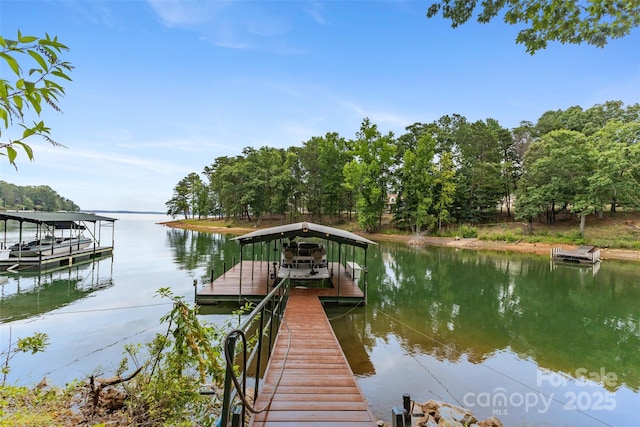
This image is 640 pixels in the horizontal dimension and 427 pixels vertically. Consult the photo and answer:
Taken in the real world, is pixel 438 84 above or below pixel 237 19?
above

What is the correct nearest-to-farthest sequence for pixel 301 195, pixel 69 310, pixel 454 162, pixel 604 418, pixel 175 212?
pixel 604 418
pixel 69 310
pixel 454 162
pixel 301 195
pixel 175 212

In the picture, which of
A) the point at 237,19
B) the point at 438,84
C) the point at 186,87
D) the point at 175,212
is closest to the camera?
the point at 237,19

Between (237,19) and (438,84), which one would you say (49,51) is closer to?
(237,19)

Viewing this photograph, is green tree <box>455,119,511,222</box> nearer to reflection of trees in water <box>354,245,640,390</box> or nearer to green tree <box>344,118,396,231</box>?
green tree <box>344,118,396,231</box>

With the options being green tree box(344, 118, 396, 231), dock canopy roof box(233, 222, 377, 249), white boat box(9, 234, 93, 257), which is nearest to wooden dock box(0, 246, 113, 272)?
white boat box(9, 234, 93, 257)

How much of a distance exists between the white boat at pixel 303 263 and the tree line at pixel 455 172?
86.8 ft

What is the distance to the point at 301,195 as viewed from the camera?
47031 millimetres

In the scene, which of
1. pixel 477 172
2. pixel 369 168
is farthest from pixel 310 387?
pixel 477 172

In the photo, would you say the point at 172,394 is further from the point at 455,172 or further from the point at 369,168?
the point at 455,172

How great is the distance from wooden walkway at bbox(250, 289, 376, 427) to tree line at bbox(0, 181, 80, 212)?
86.1 metres

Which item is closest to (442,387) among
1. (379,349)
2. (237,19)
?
(379,349)

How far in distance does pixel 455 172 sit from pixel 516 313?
99.8ft

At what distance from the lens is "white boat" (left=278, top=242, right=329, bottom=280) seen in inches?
434

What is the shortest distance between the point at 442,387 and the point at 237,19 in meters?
13.1
